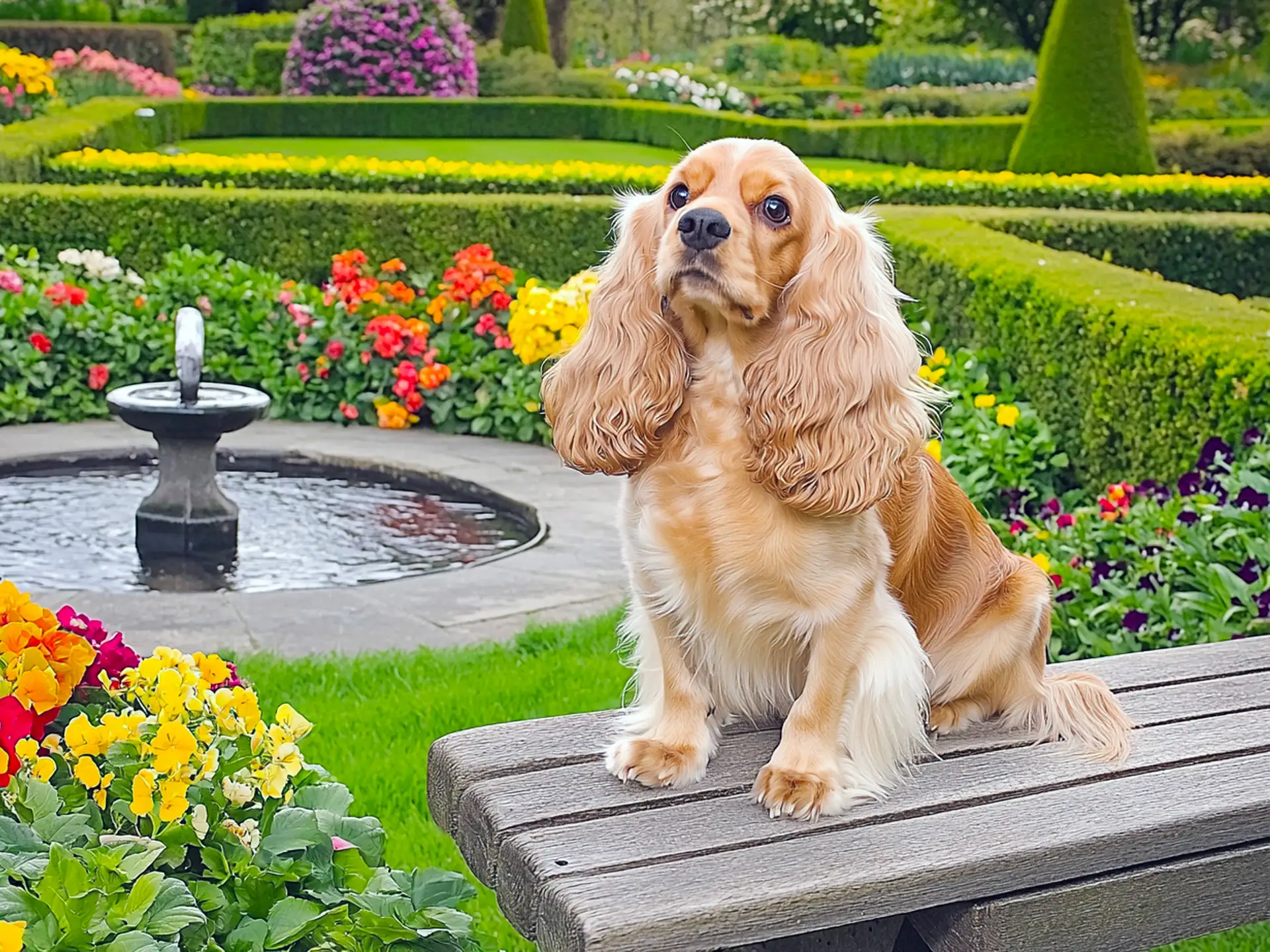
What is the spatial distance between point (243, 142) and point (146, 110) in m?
3.88

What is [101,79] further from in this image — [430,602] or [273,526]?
[430,602]

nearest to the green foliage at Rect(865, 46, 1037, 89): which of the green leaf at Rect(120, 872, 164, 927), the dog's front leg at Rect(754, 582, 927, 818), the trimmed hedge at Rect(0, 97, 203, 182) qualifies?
the trimmed hedge at Rect(0, 97, 203, 182)

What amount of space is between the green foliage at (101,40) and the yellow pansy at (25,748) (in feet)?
101

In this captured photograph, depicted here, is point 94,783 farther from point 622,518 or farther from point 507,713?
point 507,713

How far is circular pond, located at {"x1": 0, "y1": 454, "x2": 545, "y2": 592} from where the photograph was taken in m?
6.06

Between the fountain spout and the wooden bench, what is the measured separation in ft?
12.5

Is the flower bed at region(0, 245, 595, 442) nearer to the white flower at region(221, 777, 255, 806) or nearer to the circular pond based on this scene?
the circular pond

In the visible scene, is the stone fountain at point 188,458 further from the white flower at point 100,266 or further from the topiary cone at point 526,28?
the topiary cone at point 526,28

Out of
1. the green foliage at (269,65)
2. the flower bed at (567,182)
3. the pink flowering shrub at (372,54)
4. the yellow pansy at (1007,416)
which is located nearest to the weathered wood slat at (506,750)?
the yellow pansy at (1007,416)

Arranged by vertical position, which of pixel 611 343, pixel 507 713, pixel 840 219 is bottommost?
pixel 507 713

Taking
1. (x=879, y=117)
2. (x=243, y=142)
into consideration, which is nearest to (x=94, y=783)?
(x=243, y=142)

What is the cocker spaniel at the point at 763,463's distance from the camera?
2.35 m

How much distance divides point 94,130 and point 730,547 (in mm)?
13184

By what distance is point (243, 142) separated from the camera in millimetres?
20766
